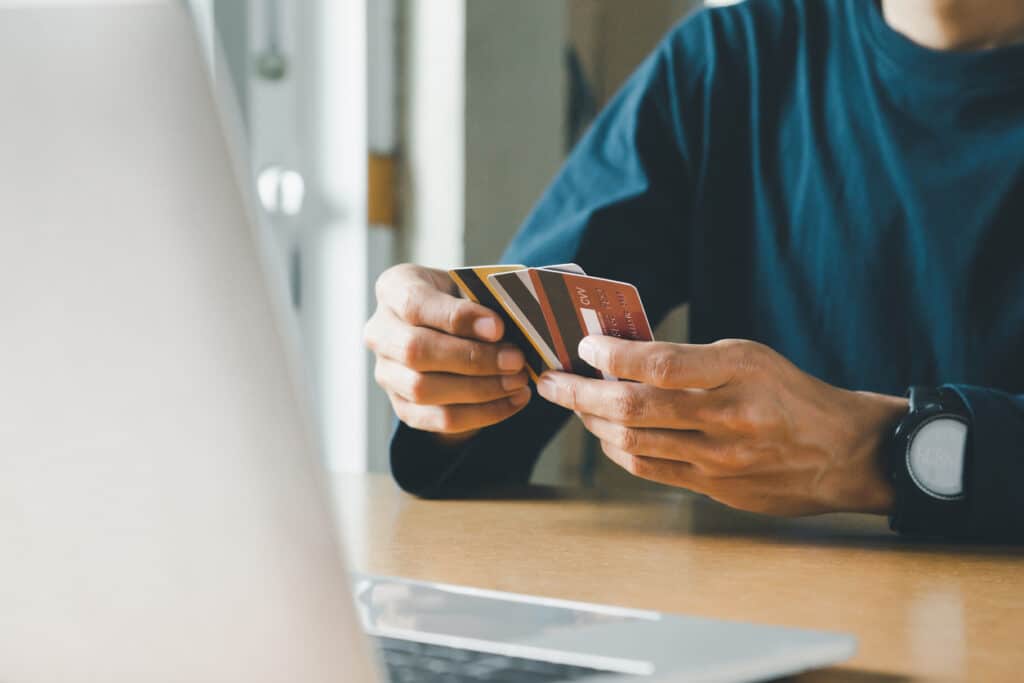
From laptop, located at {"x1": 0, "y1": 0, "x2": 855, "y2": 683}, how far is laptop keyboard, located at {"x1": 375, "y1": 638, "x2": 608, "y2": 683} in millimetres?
103

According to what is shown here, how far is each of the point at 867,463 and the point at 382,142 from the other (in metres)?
1.70

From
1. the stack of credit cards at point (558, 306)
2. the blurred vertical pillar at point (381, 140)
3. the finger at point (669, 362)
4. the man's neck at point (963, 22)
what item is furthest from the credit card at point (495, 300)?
the blurred vertical pillar at point (381, 140)

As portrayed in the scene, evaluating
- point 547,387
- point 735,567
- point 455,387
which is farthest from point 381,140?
point 735,567

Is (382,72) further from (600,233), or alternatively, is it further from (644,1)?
(600,233)

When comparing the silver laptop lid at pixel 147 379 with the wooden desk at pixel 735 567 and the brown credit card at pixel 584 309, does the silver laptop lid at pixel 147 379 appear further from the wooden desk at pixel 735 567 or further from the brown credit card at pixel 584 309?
the brown credit card at pixel 584 309

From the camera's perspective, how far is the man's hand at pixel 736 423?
844 mm

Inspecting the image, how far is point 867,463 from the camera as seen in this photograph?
92 cm

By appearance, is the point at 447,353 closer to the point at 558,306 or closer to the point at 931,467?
the point at 558,306

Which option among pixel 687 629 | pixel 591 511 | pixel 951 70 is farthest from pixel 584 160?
pixel 687 629

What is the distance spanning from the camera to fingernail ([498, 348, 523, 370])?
0.99 meters

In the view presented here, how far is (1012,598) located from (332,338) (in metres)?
1.92

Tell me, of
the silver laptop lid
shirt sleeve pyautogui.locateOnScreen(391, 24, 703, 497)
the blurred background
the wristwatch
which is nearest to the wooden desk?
the wristwatch

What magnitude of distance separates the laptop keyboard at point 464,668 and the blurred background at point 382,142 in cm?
198

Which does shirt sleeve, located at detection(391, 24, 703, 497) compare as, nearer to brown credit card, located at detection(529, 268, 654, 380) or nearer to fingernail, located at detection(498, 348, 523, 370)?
fingernail, located at detection(498, 348, 523, 370)
